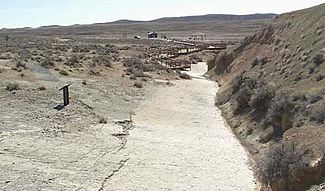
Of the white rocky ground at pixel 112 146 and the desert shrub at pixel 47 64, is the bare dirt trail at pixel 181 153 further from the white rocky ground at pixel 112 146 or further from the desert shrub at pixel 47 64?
the desert shrub at pixel 47 64

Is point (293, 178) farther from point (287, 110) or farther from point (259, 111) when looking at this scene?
point (259, 111)

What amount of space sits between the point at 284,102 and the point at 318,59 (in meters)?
7.15

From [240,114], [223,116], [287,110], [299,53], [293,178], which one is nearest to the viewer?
[293,178]

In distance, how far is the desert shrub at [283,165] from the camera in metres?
15.9

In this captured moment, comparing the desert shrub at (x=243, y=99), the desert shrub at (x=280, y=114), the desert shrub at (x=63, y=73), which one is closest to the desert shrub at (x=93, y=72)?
the desert shrub at (x=63, y=73)

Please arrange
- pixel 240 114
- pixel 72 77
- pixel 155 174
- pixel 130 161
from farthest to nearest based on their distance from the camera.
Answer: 1. pixel 72 77
2. pixel 240 114
3. pixel 130 161
4. pixel 155 174

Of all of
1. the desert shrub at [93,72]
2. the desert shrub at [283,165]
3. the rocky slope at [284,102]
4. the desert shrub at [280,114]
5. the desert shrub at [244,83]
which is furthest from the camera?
the desert shrub at [93,72]

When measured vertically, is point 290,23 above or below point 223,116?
above

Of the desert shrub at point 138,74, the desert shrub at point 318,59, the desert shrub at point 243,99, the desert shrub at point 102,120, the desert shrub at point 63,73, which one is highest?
the desert shrub at point 318,59

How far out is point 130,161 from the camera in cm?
2048

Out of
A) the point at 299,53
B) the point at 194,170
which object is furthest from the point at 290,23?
the point at 194,170

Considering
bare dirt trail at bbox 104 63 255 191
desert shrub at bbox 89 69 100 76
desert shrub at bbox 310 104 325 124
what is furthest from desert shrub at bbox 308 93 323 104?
desert shrub at bbox 89 69 100 76

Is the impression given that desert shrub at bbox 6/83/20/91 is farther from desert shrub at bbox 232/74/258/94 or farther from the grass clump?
desert shrub at bbox 232/74/258/94

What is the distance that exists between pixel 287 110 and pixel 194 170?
557 centimetres
